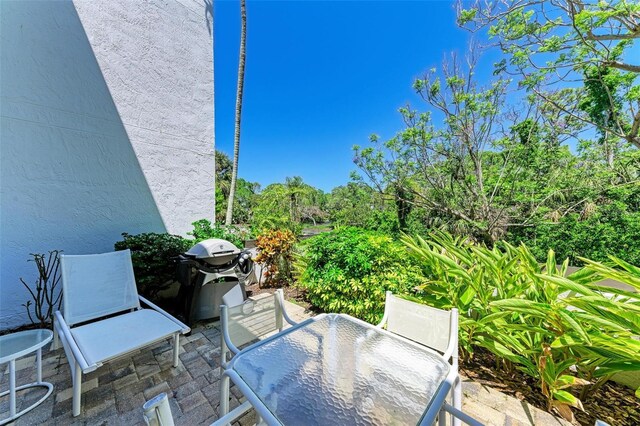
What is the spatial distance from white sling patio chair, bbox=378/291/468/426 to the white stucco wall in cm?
410

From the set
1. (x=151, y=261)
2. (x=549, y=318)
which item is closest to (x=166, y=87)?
(x=151, y=261)

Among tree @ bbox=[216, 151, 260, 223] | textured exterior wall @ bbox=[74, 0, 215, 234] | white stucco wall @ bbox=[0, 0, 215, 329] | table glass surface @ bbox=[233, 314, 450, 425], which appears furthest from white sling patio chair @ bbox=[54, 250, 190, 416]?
tree @ bbox=[216, 151, 260, 223]

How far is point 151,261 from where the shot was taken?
3.15 meters

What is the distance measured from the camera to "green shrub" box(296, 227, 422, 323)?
2.91 m

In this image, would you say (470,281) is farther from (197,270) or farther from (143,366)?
(143,366)

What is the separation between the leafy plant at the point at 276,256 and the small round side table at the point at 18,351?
2.81 metres

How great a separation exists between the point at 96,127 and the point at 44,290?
2.33 m

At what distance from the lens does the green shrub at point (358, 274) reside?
2914 mm

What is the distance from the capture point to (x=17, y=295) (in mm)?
2861

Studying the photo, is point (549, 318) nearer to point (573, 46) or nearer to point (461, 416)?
point (461, 416)

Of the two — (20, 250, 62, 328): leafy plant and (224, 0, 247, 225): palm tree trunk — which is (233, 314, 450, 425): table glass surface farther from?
(224, 0, 247, 225): palm tree trunk

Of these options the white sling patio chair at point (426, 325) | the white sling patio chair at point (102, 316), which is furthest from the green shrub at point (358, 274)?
the white sling patio chair at point (102, 316)

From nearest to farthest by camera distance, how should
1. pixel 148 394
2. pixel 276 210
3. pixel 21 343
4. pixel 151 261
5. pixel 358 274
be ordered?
pixel 21 343
pixel 148 394
pixel 358 274
pixel 151 261
pixel 276 210

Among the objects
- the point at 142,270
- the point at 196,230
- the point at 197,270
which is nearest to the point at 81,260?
the point at 142,270
